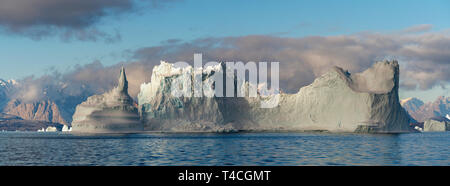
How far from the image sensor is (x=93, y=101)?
320 ft

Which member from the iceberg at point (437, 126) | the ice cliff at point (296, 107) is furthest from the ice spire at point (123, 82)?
the iceberg at point (437, 126)

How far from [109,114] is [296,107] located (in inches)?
1771

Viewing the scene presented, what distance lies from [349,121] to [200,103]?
117 feet

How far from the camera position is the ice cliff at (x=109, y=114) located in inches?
3725

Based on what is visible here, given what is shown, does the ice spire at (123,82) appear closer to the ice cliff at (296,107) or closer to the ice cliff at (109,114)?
the ice cliff at (109,114)

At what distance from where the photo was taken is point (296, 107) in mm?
111000

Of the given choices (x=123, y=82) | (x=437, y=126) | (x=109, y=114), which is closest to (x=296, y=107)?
(x=123, y=82)

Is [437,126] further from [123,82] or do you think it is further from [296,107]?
[123,82]

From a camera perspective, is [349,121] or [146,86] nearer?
[349,121]

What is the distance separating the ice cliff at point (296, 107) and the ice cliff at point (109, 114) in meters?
11.0
